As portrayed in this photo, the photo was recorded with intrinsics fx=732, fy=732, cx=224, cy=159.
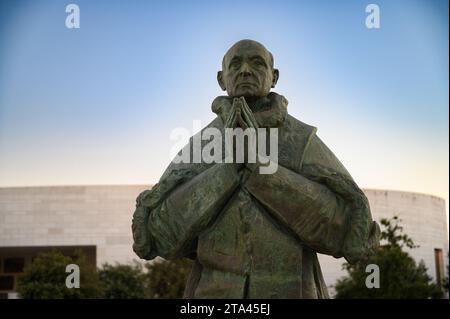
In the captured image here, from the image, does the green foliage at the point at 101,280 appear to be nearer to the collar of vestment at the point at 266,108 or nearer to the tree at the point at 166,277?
the tree at the point at 166,277

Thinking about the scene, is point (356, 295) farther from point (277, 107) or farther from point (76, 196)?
point (277, 107)

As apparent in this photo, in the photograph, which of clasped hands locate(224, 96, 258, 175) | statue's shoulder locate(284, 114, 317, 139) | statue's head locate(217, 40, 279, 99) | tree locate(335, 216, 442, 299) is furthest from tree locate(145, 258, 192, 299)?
clasped hands locate(224, 96, 258, 175)

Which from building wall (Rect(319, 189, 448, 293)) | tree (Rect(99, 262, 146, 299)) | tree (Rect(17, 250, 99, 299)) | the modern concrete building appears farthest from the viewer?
building wall (Rect(319, 189, 448, 293))

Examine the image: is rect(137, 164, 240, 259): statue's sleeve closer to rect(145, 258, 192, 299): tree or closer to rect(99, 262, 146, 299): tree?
rect(99, 262, 146, 299): tree

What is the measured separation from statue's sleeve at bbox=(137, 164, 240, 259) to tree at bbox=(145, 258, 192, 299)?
30027 millimetres

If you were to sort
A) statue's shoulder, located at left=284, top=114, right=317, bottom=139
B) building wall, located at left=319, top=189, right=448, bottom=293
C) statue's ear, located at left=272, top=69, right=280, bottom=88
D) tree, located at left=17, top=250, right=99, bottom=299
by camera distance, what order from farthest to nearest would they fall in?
1. building wall, located at left=319, top=189, right=448, bottom=293
2. tree, located at left=17, top=250, right=99, bottom=299
3. statue's ear, located at left=272, top=69, right=280, bottom=88
4. statue's shoulder, located at left=284, top=114, right=317, bottom=139

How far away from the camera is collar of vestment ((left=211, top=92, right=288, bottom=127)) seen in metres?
5.40

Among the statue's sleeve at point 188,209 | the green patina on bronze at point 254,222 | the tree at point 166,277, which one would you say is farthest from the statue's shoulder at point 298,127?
the tree at point 166,277

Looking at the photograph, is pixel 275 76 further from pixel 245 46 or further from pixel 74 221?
pixel 74 221

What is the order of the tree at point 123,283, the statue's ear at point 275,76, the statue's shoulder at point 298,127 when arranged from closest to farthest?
the statue's shoulder at point 298,127 < the statue's ear at point 275,76 < the tree at point 123,283

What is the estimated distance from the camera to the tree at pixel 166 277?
115 feet

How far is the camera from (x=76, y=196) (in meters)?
45.2

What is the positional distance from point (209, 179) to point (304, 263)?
947 mm
